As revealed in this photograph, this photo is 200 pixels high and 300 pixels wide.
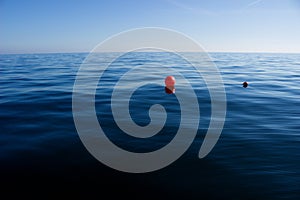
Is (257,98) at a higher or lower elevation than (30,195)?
higher

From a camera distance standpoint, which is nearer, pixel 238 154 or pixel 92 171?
pixel 92 171

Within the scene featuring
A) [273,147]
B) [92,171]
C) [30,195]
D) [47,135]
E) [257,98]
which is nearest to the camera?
[30,195]

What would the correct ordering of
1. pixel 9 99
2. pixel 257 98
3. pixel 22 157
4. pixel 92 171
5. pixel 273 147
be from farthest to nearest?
pixel 257 98, pixel 9 99, pixel 273 147, pixel 22 157, pixel 92 171

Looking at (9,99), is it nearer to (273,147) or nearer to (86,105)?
(86,105)

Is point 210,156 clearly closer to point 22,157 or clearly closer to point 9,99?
point 22,157

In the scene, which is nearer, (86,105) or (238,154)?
(238,154)

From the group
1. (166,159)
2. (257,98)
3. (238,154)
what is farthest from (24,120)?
(257,98)

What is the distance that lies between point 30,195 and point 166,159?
2.98m

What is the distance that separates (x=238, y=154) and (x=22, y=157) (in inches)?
205

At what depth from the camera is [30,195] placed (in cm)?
471

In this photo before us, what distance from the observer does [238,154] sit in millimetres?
6301

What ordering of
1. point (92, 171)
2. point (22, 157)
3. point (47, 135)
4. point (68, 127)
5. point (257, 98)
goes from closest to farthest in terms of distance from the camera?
1. point (92, 171)
2. point (22, 157)
3. point (47, 135)
4. point (68, 127)
5. point (257, 98)

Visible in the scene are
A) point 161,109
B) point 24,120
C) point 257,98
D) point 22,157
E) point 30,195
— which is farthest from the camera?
point 257,98

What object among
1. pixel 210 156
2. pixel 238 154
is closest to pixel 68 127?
pixel 210 156
